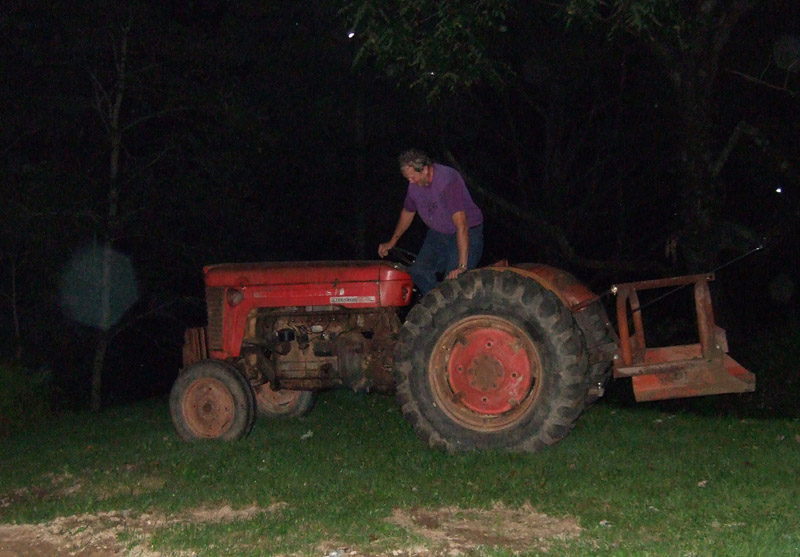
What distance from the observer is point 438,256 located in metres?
7.96

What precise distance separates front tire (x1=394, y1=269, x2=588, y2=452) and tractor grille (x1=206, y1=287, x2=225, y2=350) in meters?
→ 2.02

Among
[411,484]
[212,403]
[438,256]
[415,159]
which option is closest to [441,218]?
[438,256]

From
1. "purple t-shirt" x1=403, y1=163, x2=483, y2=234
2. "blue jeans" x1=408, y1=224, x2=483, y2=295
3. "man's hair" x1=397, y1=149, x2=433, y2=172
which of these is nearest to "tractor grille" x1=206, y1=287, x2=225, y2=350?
"blue jeans" x1=408, y1=224, x2=483, y2=295

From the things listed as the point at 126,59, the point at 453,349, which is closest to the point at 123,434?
the point at 453,349

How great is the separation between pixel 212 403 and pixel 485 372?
2584 millimetres

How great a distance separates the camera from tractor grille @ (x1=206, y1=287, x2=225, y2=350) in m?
8.41

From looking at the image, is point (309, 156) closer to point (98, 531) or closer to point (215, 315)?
point (215, 315)

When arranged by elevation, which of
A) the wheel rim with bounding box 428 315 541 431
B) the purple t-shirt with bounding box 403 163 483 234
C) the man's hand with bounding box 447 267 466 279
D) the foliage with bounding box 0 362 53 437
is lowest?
the foliage with bounding box 0 362 53 437

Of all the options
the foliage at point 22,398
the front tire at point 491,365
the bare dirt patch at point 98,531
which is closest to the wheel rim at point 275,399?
the front tire at point 491,365

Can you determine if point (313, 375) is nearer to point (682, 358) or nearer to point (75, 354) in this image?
point (682, 358)

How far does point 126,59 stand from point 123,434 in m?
8.77

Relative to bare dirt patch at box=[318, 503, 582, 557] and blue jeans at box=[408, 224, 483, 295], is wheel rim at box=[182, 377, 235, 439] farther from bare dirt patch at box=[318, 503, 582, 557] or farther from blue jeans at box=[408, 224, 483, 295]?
bare dirt patch at box=[318, 503, 582, 557]

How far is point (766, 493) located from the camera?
5.84 m

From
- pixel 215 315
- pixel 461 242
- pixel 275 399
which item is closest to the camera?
pixel 461 242
